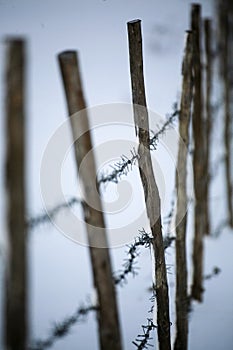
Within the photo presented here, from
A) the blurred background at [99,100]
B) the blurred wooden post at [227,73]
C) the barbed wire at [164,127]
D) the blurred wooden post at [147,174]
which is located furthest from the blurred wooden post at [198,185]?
the blurred wooden post at [227,73]

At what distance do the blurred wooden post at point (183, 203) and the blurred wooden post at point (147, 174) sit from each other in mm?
310

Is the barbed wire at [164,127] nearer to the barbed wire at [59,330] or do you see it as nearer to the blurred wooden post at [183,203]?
the blurred wooden post at [183,203]

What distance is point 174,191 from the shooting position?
1860 millimetres

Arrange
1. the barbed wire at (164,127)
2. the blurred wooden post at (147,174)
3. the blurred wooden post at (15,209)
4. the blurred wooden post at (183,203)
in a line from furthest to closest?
the blurred wooden post at (183,203) < the barbed wire at (164,127) < the blurred wooden post at (147,174) < the blurred wooden post at (15,209)

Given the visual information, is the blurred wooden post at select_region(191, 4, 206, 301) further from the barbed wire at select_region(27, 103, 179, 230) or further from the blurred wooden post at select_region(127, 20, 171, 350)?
the blurred wooden post at select_region(127, 20, 171, 350)

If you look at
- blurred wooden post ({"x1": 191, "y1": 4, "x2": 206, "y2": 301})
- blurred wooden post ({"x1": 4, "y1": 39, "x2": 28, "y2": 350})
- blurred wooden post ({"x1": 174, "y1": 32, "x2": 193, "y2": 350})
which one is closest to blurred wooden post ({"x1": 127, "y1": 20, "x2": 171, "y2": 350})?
blurred wooden post ({"x1": 174, "y1": 32, "x2": 193, "y2": 350})

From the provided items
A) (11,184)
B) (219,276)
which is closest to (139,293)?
(219,276)

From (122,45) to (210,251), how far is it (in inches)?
66.6

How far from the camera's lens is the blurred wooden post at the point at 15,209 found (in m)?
0.81

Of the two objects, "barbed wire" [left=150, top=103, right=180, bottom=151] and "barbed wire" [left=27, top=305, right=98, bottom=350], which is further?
"barbed wire" [left=150, top=103, right=180, bottom=151]

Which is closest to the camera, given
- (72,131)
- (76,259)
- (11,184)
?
(11,184)

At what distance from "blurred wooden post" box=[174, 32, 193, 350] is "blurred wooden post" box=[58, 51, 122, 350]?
0.76m

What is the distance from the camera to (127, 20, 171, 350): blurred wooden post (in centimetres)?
135

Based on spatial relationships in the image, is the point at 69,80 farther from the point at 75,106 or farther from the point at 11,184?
the point at 11,184
